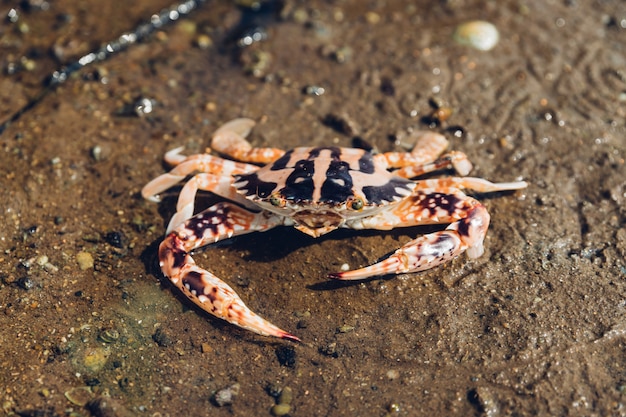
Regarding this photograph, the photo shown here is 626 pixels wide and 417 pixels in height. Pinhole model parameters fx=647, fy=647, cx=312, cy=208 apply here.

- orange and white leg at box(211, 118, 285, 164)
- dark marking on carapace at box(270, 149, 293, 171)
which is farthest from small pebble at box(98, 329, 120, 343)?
orange and white leg at box(211, 118, 285, 164)

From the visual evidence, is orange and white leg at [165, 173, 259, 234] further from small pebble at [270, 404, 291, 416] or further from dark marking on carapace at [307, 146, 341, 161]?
small pebble at [270, 404, 291, 416]

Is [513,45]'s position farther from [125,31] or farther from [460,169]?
[125,31]

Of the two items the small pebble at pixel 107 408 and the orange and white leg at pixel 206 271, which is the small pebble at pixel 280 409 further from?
the small pebble at pixel 107 408

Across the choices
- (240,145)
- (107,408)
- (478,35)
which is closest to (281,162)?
(240,145)

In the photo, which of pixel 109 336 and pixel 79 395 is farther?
pixel 109 336

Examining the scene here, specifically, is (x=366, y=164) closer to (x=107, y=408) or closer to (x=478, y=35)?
(x=107, y=408)

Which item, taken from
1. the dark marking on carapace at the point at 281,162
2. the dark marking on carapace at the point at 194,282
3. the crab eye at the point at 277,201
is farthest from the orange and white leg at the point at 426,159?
the dark marking on carapace at the point at 194,282
